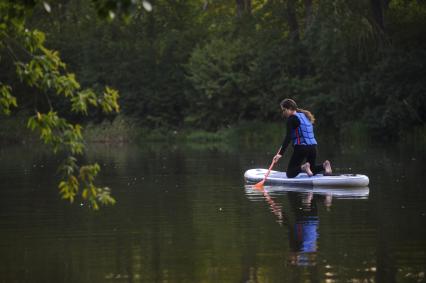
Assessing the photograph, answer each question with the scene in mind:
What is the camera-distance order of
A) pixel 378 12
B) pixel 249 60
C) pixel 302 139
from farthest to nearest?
pixel 249 60
pixel 378 12
pixel 302 139

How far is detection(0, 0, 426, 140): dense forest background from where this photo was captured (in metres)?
43.9

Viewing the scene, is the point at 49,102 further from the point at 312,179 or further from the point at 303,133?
the point at 303,133

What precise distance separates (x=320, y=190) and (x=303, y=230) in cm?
676

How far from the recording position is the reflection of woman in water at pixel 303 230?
36.4ft

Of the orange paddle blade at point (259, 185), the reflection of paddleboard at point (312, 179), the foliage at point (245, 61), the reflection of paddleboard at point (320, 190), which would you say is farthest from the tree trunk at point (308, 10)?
the reflection of paddleboard at point (320, 190)

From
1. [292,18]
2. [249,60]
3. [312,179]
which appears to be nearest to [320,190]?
[312,179]

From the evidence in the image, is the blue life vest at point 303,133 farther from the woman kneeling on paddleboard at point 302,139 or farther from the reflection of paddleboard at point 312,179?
the reflection of paddleboard at point 312,179

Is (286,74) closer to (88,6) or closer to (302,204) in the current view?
(88,6)

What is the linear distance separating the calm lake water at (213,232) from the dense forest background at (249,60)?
1944 cm

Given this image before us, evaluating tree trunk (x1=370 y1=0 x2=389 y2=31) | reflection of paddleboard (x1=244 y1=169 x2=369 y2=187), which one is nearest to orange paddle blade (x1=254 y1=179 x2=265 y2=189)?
reflection of paddleboard (x1=244 y1=169 x2=369 y2=187)

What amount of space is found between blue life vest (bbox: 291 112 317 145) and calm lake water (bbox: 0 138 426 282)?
3.48ft

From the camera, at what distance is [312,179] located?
2077cm

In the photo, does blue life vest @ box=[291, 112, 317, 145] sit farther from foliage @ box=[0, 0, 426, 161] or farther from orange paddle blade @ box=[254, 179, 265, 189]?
foliage @ box=[0, 0, 426, 161]

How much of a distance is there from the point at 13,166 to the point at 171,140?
23.6 meters
